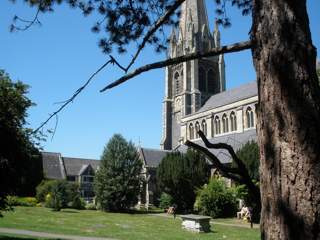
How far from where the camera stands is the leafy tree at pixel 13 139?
13773mm

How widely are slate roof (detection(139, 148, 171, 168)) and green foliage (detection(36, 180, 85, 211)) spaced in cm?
1203

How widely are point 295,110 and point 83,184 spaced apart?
206 ft

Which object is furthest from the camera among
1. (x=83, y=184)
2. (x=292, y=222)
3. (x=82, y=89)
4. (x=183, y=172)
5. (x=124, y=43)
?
(x=83, y=184)

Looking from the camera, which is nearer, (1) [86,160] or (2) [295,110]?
(2) [295,110]

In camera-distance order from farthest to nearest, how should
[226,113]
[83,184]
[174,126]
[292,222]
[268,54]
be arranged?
1. [174,126]
2. [83,184]
3. [226,113]
4. [268,54]
5. [292,222]

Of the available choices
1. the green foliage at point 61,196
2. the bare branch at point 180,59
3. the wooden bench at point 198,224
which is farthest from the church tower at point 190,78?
the bare branch at point 180,59

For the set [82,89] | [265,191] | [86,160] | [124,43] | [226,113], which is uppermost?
[226,113]

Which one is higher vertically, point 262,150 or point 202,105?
point 202,105

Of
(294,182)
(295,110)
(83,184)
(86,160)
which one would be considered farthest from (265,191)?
(86,160)

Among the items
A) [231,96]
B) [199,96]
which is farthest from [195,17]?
[231,96]

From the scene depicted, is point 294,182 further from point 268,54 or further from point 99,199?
point 99,199

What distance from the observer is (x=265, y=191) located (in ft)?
9.39

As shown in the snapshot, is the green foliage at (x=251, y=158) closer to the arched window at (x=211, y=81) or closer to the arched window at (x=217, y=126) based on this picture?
the arched window at (x=217, y=126)

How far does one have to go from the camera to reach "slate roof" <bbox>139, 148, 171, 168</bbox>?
52991 mm
